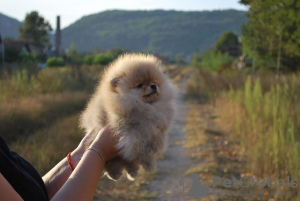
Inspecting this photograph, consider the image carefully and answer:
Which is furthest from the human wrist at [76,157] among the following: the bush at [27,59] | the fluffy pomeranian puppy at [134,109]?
the bush at [27,59]

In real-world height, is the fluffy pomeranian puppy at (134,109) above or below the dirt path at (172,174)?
above

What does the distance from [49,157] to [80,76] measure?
9555 millimetres

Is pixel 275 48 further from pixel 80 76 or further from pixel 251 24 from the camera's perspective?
pixel 80 76

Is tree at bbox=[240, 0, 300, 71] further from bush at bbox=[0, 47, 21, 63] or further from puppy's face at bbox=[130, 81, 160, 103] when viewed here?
bush at bbox=[0, 47, 21, 63]

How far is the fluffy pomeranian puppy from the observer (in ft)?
6.03

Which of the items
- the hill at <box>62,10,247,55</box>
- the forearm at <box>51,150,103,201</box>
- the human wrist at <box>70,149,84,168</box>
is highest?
the hill at <box>62,10,247,55</box>

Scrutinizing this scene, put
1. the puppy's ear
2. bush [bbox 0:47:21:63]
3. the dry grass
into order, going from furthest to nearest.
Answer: bush [bbox 0:47:21:63] → the dry grass → the puppy's ear

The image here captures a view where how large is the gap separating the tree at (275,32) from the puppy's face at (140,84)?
23.2 feet

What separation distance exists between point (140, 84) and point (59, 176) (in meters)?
0.75

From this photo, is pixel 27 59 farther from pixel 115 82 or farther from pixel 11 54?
pixel 115 82

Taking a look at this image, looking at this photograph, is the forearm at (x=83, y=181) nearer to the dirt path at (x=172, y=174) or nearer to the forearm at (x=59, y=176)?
the forearm at (x=59, y=176)

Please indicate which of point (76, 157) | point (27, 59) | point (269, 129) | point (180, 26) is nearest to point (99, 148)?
point (76, 157)

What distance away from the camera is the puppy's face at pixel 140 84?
2.03 m

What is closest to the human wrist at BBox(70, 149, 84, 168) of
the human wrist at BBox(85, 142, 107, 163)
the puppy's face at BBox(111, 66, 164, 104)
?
the human wrist at BBox(85, 142, 107, 163)
